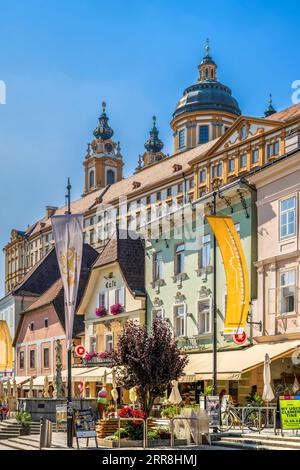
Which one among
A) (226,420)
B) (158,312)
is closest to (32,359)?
(158,312)

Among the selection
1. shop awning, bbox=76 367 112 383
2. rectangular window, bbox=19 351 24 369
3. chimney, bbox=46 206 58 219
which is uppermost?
chimney, bbox=46 206 58 219

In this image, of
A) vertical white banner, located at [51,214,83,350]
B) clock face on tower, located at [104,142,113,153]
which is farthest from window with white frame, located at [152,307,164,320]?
clock face on tower, located at [104,142,113,153]

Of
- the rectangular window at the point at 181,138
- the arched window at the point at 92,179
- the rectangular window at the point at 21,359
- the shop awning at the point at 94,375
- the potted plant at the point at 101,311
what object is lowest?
the rectangular window at the point at 21,359

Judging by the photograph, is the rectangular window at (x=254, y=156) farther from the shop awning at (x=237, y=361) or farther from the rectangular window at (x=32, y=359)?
the shop awning at (x=237, y=361)

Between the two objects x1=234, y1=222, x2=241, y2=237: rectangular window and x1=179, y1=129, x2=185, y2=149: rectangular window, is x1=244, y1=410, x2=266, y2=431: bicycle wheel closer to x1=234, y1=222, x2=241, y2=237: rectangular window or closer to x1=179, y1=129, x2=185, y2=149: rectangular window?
x1=234, y1=222, x2=241, y2=237: rectangular window

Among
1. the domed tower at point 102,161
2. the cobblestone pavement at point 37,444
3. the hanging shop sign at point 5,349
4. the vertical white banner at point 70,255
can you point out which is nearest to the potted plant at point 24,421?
the cobblestone pavement at point 37,444

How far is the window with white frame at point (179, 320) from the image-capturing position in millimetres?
41688

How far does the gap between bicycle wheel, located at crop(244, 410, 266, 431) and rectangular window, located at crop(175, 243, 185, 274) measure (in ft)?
44.8

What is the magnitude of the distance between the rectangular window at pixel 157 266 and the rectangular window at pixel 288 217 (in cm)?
1082

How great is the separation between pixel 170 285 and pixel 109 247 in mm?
8425

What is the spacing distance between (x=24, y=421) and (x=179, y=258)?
474 inches

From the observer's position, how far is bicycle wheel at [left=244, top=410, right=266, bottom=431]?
28.4 m

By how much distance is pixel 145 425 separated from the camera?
81.9ft
